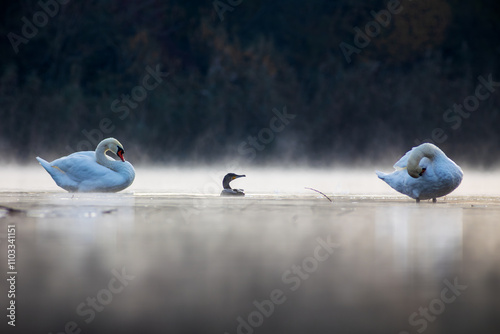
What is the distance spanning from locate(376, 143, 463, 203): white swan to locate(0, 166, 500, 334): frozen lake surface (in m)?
0.17

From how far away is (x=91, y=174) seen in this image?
376 inches

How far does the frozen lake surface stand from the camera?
3451 millimetres

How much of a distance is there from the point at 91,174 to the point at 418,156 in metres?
3.53

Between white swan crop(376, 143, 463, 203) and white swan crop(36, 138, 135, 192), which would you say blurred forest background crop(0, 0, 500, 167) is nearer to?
white swan crop(36, 138, 135, 192)

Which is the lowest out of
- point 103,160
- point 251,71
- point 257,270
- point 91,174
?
point 257,270

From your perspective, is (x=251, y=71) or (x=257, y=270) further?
(x=251, y=71)

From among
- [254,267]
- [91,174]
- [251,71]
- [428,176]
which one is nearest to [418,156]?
[428,176]

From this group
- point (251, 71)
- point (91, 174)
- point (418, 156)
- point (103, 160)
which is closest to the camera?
point (418, 156)

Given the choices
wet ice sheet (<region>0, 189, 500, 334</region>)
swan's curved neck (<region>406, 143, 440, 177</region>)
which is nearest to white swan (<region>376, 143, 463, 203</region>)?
swan's curved neck (<region>406, 143, 440, 177</region>)

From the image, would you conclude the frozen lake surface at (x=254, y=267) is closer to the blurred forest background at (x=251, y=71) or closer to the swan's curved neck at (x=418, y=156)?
the swan's curved neck at (x=418, y=156)

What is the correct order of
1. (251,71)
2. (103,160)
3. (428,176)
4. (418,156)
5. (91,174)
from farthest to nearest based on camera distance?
1. (251,71)
2. (103,160)
3. (91,174)
4. (418,156)
5. (428,176)

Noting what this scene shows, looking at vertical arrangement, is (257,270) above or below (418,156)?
below

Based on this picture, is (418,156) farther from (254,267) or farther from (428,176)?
(254,267)

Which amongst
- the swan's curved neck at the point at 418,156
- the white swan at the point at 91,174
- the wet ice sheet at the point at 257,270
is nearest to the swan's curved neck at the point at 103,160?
the white swan at the point at 91,174
